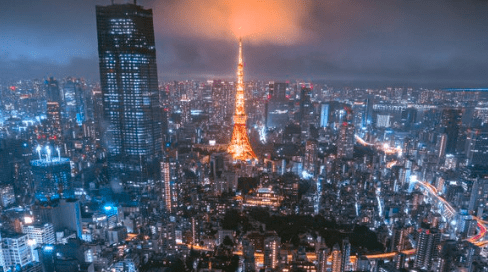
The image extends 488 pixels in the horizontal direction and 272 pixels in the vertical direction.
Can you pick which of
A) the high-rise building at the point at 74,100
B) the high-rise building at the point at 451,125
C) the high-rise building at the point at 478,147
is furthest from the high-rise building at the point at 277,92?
the high-rise building at the point at 478,147

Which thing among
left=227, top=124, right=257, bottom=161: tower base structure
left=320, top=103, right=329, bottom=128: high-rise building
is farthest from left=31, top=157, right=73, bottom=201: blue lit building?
left=320, top=103, right=329, bottom=128: high-rise building

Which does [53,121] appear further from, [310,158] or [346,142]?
[346,142]

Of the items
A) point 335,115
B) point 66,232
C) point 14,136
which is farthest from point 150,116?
point 335,115

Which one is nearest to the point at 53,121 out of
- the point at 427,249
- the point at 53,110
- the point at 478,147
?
the point at 53,110

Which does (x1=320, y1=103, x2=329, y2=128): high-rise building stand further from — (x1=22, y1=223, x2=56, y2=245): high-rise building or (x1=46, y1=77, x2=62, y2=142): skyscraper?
(x1=22, y1=223, x2=56, y2=245): high-rise building

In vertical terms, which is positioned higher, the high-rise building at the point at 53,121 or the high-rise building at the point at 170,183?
the high-rise building at the point at 53,121

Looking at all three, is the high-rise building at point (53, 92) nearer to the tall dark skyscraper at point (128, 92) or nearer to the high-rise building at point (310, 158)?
the tall dark skyscraper at point (128, 92)
